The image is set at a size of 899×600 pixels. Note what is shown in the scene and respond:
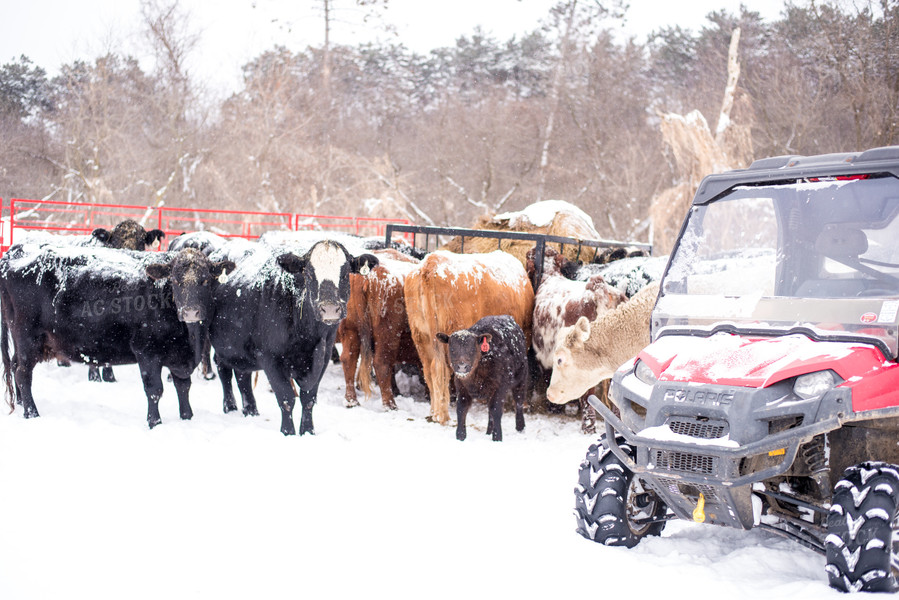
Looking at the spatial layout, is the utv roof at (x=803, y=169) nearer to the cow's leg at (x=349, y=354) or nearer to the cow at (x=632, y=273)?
the cow at (x=632, y=273)

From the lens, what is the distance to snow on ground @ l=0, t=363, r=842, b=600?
3.57 metres

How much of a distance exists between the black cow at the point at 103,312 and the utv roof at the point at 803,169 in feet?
15.9

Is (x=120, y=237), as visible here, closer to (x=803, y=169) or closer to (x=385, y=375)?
(x=385, y=375)

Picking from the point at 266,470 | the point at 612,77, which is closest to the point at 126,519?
the point at 266,470

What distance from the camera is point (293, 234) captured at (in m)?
12.4

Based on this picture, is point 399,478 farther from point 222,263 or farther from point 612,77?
point 612,77

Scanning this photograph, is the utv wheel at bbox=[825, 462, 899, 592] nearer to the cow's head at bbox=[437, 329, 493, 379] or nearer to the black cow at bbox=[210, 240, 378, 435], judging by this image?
the cow's head at bbox=[437, 329, 493, 379]

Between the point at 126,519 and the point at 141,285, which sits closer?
the point at 126,519

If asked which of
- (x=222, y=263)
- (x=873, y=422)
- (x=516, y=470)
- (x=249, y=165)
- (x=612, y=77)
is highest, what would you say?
(x=612, y=77)

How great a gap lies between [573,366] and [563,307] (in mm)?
1922

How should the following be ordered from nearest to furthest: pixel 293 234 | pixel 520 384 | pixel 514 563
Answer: pixel 514 563, pixel 520 384, pixel 293 234

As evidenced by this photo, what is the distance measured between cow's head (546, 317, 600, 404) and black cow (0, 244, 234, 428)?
336cm

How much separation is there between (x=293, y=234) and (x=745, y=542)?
9500 millimetres

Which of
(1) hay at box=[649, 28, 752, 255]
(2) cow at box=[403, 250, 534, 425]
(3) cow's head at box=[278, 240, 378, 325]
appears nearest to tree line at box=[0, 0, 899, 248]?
(1) hay at box=[649, 28, 752, 255]
